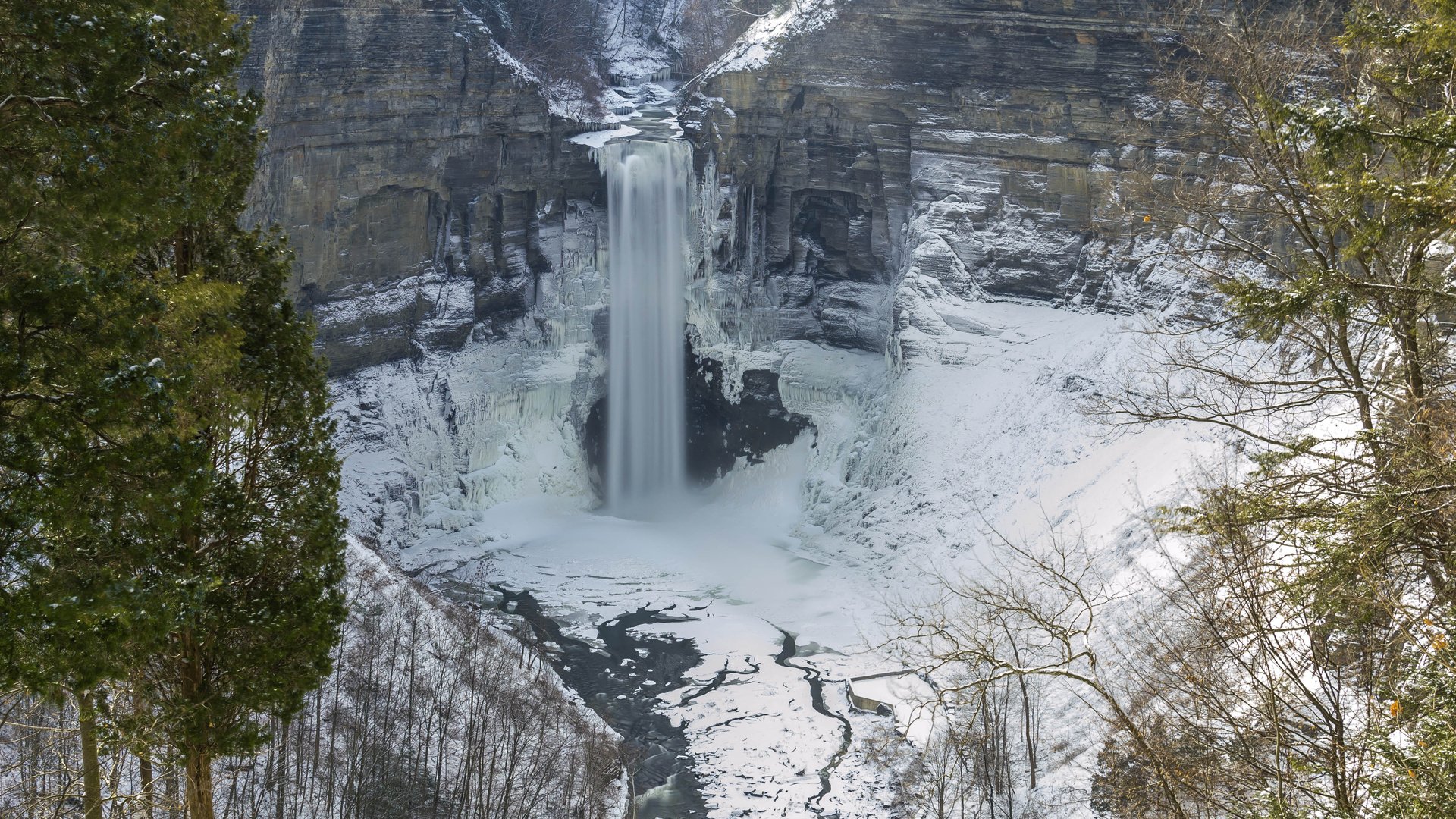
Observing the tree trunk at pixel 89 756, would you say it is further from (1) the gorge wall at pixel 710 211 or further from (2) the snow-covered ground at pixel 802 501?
(1) the gorge wall at pixel 710 211

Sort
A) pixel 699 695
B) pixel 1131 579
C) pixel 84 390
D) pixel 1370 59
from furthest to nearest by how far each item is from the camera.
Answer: pixel 699 695 < pixel 1131 579 < pixel 1370 59 < pixel 84 390

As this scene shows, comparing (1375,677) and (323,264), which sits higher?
(323,264)

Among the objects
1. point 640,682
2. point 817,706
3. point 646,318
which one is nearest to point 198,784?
point 817,706

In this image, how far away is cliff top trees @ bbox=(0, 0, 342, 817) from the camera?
643cm

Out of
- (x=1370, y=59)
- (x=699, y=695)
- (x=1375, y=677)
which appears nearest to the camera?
(x=1375, y=677)

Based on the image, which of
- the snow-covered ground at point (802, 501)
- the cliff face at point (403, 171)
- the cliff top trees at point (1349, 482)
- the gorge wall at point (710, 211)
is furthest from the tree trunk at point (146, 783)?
the cliff face at point (403, 171)

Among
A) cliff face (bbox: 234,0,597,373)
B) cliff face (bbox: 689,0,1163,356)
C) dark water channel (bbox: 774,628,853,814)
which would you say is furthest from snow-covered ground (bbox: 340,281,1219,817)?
cliff face (bbox: 234,0,597,373)

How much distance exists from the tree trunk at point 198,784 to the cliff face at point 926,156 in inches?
1019

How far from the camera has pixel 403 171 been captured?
3572cm

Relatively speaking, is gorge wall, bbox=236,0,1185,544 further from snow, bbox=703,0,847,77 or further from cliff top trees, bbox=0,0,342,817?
cliff top trees, bbox=0,0,342,817

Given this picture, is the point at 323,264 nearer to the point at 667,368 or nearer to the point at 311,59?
the point at 311,59

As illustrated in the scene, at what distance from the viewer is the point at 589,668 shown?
26.0 meters


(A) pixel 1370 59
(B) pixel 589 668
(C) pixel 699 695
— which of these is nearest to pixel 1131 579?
(C) pixel 699 695

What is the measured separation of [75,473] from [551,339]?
3209cm
